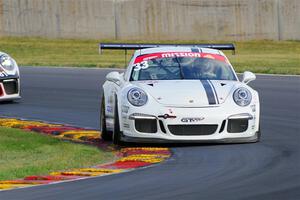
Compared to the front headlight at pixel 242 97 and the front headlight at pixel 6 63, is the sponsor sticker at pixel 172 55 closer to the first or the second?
the front headlight at pixel 242 97

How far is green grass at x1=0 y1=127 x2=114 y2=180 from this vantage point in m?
10.6

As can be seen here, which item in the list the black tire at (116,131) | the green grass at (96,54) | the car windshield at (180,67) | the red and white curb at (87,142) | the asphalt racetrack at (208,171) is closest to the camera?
the asphalt racetrack at (208,171)

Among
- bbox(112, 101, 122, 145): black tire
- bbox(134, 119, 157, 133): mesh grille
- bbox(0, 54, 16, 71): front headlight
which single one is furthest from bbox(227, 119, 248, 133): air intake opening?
bbox(0, 54, 16, 71): front headlight

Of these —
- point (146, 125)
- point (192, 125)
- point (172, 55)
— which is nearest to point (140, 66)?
point (172, 55)

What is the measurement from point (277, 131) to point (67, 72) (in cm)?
1080

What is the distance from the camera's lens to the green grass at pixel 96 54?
2618cm

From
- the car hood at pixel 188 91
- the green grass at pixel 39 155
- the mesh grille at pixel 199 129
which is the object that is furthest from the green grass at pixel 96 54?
the mesh grille at pixel 199 129

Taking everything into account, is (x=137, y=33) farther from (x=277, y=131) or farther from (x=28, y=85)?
(x=277, y=131)

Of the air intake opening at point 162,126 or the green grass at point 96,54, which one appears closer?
the air intake opening at point 162,126

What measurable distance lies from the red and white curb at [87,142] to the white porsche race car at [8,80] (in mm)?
1913

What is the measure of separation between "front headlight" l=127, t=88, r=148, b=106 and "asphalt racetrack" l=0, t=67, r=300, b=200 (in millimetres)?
614

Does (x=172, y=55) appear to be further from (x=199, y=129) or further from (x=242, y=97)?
(x=199, y=129)

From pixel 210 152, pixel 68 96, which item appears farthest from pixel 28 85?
pixel 210 152

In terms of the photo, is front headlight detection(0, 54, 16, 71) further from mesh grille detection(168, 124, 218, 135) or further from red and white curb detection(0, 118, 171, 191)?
mesh grille detection(168, 124, 218, 135)
